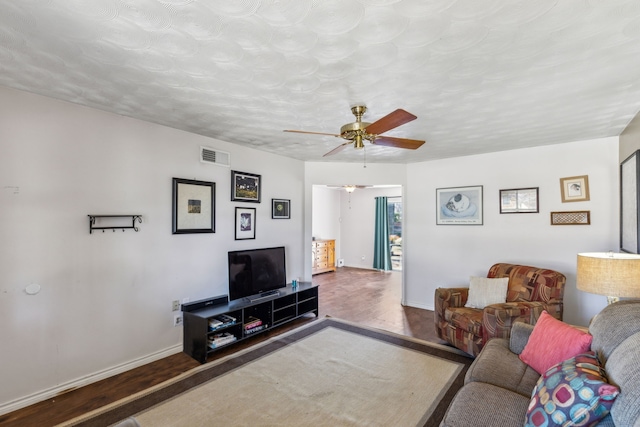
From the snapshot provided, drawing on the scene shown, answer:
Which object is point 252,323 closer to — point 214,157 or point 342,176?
point 214,157

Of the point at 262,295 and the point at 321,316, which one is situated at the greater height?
the point at 262,295

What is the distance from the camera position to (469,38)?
160 cm

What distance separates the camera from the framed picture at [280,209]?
4418mm

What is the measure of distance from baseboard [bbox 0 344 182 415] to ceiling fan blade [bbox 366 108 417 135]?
2997 millimetres

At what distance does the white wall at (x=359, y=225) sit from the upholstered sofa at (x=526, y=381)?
6344 millimetres

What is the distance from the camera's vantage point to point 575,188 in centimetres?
368

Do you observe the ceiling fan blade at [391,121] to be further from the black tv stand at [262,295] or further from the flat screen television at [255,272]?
the black tv stand at [262,295]

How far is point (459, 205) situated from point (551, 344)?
289 centimetres

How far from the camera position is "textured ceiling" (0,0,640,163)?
4.59 feet

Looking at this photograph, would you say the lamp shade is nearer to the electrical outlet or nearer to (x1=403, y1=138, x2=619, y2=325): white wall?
(x1=403, y1=138, x2=619, y2=325): white wall

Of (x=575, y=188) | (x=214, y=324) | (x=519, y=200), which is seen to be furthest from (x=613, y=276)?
(x=214, y=324)

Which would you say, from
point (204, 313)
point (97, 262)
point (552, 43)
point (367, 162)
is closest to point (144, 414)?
point (204, 313)

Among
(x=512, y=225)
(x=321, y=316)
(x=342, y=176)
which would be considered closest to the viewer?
(x=512, y=225)

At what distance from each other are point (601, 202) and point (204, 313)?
4.66 m
